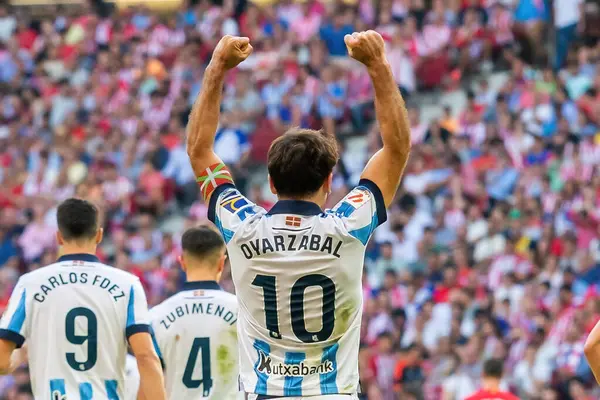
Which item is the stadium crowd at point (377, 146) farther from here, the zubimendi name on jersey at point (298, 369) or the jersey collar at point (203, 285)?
the zubimendi name on jersey at point (298, 369)

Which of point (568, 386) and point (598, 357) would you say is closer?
point (598, 357)

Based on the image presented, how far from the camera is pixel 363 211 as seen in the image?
5.48m

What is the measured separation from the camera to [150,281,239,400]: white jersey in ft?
26.3

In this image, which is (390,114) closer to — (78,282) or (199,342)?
(78,282)

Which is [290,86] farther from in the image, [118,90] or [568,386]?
[568,386]

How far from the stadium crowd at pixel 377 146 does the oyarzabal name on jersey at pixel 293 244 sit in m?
9.67

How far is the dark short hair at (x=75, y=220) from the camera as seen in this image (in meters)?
7.55

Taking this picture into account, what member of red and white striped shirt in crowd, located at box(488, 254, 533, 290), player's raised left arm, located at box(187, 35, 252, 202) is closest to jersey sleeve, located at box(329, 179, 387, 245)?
player's raised left arm, located at box(187, 35, 252, 202)

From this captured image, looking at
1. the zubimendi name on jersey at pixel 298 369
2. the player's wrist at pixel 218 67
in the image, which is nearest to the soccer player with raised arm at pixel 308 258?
the zubimendi name on jersey at pixel 298 369

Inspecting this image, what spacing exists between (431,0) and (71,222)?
55.8 feet

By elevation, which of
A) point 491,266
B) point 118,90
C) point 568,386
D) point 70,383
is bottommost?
point 568,386

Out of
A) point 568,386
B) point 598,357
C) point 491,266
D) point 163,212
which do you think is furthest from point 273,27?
point 598,357

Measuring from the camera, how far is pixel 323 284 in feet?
17.8

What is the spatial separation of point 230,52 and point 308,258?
0.99 m
